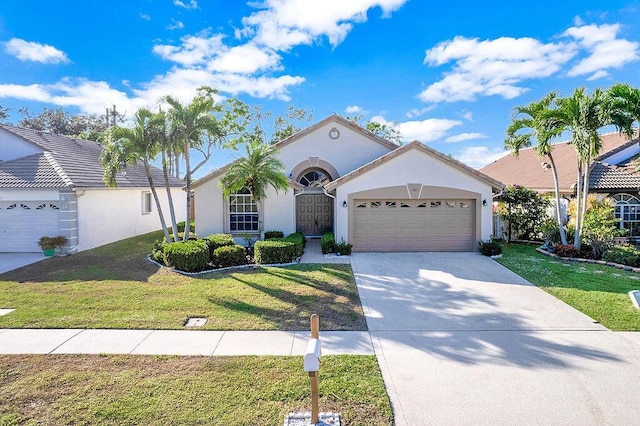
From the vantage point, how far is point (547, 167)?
70.2 ft

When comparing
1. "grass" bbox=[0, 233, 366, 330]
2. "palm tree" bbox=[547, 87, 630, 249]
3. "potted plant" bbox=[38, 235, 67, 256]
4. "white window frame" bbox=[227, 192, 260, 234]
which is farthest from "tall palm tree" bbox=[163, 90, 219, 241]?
"palm tree" bbox=[547, 87, 630, 249]

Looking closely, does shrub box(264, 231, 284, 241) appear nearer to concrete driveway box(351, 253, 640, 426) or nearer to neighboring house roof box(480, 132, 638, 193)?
concrete driveway box(351, 253, 640, 426)

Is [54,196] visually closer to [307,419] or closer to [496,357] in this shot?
[307,419]

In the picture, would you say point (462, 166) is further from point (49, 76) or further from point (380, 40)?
point (49, 76)

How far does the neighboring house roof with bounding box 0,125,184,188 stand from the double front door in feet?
31.6

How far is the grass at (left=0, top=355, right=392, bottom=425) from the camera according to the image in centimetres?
448

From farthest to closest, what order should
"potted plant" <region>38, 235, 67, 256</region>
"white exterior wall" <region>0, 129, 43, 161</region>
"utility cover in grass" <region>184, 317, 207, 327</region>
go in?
"white exterior wall" <region>0, 129, 43, 161</region> → "potted plant" <region>38, 235, 67, 256</region> → "utility cover in grass" <region>184, 317, 207, 327</region>

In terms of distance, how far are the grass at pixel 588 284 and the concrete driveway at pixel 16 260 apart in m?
17.6

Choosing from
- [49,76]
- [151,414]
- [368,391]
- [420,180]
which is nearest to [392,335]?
[368,391]

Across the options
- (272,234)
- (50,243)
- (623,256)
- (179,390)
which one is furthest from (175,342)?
(623,256)

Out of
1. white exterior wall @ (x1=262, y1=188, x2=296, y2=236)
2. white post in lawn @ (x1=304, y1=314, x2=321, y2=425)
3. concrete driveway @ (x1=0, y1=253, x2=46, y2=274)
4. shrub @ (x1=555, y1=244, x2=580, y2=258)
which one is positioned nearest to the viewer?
white post in lawn @ (x1=304, y1=314, x2=321, y2=425)

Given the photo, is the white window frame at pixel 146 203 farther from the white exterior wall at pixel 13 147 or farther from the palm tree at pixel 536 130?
the palm tree at pixel 536 130

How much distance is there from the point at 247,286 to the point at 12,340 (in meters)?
5.20

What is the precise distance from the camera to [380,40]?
17.1 metres
